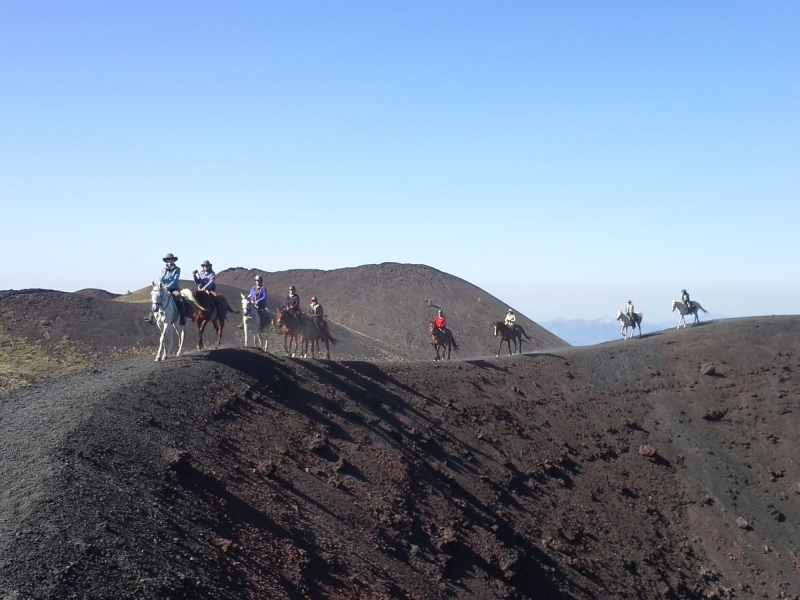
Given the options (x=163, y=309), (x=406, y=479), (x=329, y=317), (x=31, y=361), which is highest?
(x=329, y=317)

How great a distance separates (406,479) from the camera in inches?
856

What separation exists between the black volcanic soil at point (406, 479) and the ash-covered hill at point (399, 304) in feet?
87.3

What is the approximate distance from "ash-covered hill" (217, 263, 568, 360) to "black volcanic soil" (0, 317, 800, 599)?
2661 cm

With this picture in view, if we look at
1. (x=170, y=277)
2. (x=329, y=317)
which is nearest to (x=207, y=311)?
(x=170, y=277)

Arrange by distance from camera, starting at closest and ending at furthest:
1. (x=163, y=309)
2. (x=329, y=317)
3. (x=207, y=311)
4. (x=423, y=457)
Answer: (x=163, y=309)
(x=423, y=457)
(x=207, y=311)
(x=329, y=317)

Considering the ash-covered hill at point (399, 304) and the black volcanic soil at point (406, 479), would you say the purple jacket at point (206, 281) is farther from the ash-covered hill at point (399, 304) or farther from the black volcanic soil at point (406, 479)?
the ash-covered hill at point (399, 304)

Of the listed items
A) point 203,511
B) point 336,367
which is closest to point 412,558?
point 203,511

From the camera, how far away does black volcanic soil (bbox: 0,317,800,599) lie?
1380 cm

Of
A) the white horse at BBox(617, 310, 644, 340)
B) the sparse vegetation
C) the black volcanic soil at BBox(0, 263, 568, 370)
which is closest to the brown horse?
the black volcanic soil at BBox(0, 263, 568, 370)

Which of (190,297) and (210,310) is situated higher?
(190,297)

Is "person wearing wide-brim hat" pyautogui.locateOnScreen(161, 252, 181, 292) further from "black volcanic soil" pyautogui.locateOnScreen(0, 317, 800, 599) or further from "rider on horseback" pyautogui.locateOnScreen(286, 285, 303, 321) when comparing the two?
"rider on horseback" pyautogui.locateOnScreen(286, 285, 303, 321)

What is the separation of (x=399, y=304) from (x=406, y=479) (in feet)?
183

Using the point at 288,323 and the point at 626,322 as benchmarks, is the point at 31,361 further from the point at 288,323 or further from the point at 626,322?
the point at 626,322

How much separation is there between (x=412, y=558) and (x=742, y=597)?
533 inches
